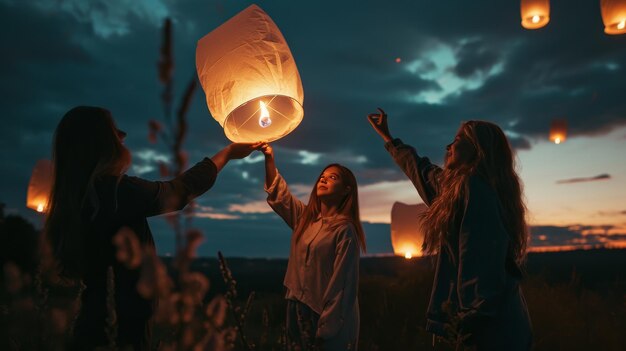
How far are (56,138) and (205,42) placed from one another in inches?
46.0

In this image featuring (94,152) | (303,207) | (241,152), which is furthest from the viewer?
(303,207)

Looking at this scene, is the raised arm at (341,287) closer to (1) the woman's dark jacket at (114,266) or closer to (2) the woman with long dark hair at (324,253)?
(2) the woman with long dark hair at (324,253)

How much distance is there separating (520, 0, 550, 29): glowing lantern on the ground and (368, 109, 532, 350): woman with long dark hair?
3763 millimetres

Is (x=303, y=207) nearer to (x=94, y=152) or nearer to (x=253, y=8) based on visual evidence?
(x=253, y=8)

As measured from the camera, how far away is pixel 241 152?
3.57m

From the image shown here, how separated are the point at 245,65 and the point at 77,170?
113cm

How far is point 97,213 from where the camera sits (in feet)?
7.86

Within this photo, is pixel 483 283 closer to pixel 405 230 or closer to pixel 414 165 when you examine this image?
pixel 414 165

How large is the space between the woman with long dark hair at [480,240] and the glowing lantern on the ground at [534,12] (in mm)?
3763

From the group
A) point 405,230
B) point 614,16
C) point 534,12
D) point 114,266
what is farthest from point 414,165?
point 405,230

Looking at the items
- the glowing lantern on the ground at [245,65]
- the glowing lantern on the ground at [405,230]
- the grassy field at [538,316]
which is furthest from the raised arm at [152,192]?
the glowing lantern on the ground at [405,230]

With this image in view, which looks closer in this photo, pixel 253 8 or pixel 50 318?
pixel 50 318

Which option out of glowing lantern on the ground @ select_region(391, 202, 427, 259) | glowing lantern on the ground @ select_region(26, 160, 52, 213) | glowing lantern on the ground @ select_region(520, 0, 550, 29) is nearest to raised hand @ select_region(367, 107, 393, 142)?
glowing lantern on the ground @ select_region(520, 0, 550, 29)

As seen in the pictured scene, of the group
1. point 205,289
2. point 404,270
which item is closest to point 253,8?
point 205,289
